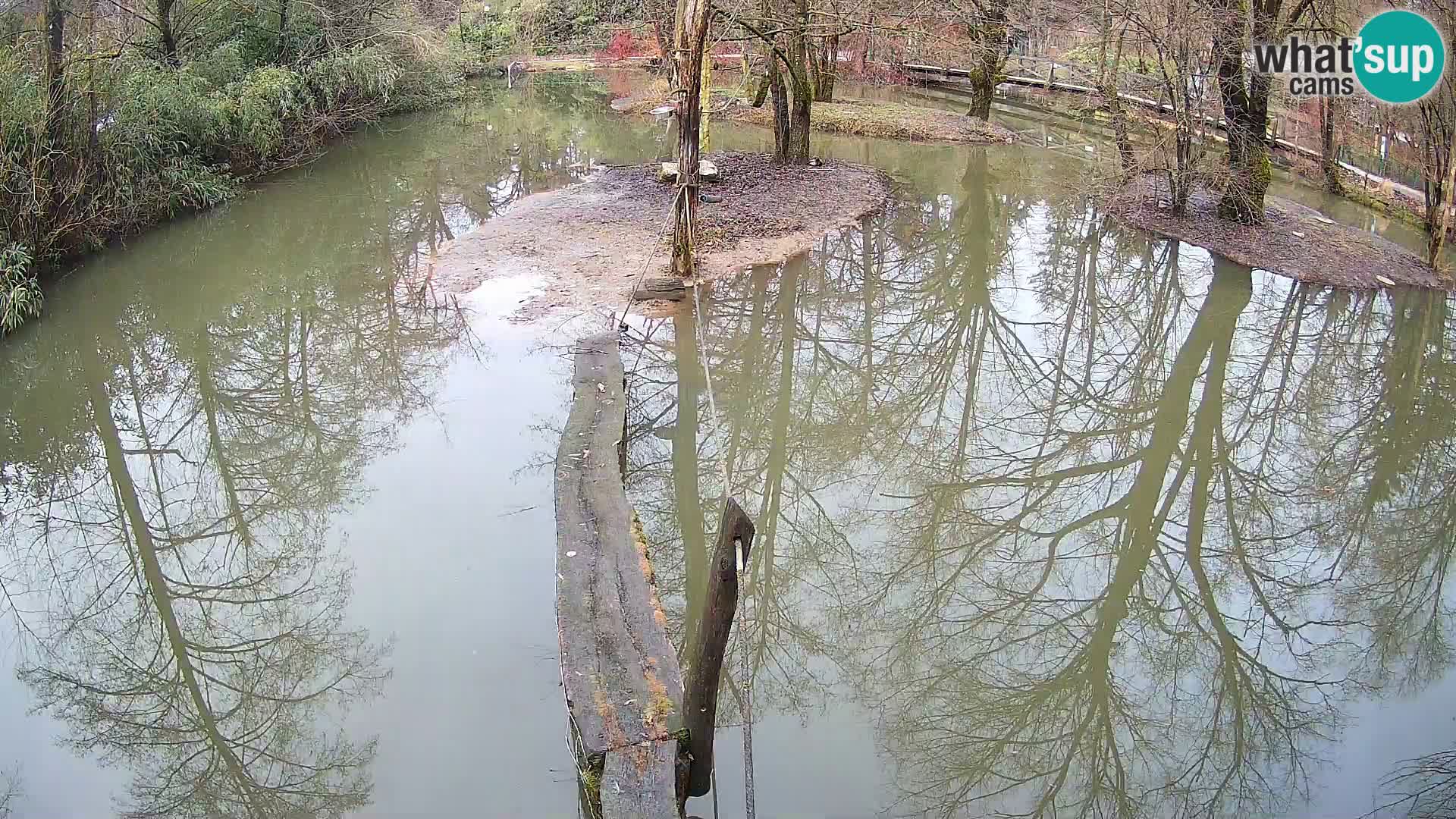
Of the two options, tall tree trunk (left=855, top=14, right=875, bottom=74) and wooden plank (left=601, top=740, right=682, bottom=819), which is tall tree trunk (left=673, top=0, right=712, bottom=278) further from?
tall tree trunk (left=855, top=14, right=875, bottom=74)

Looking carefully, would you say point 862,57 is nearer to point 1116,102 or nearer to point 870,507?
point 1116,102

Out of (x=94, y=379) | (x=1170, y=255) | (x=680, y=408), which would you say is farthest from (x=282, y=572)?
(x=1170, y=255)

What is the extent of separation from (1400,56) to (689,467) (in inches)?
397

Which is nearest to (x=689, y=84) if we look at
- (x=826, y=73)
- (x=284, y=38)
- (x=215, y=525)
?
(x=215, y=525)

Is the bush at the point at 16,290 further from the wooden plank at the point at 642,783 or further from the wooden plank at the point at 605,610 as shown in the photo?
the wooden plank at the point at 642,783

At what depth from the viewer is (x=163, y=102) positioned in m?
12.7

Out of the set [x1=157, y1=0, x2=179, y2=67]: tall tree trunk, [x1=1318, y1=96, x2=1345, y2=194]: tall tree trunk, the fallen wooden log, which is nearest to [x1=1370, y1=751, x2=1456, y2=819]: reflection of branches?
the fallen wooden log

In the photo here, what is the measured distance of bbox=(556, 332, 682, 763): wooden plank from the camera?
433 centimetres

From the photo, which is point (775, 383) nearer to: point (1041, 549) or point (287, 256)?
point (1041, 549)

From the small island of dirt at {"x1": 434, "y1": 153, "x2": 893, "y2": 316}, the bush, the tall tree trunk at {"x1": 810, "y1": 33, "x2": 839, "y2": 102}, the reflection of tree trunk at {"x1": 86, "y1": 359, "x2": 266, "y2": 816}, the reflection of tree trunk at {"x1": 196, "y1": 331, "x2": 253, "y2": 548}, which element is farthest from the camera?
the tall tree trunk at {"x1": 810, "y1": 33, "x2": 839, "y2": 102}

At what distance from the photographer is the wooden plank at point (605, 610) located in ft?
14.2

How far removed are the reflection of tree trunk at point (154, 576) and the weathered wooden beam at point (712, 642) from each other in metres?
2.06

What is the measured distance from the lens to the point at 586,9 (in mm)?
27859

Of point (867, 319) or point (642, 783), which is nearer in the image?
point (642, 783)
